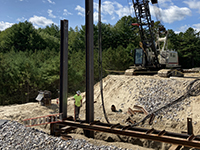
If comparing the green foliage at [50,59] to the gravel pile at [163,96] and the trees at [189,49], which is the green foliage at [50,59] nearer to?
the trees at [189,49]

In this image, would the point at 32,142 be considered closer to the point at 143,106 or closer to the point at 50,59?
the point at 143,106

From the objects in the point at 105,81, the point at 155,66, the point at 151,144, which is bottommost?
the point at 151,144

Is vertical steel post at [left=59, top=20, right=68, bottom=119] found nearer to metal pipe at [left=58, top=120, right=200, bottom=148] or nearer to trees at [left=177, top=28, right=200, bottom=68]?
metal pipe at [left=58, top=120, right=200, bottom=148]

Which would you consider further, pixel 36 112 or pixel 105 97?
pixel 105 97

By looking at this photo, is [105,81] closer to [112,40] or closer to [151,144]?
[151,144]

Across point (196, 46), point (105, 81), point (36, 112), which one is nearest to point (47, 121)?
point (36, 112)

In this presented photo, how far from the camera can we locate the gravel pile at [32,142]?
6906 millimetres

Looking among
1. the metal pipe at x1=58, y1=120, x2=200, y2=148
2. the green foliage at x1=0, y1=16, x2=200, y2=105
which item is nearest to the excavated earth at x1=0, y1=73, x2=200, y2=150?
the metal pipe at x1=58, y1=120, x2=200, y2=148

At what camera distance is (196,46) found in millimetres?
44188

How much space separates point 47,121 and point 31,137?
983mm

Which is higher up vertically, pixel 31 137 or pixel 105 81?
pixel 105 81

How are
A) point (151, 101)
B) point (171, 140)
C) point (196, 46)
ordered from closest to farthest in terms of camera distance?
point (171, 140) → point (151, 101) → point (196, 46)

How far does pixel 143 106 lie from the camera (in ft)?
39.7

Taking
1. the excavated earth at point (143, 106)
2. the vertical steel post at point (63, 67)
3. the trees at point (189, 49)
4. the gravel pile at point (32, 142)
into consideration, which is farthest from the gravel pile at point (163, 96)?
the trees at point (189, 49)
